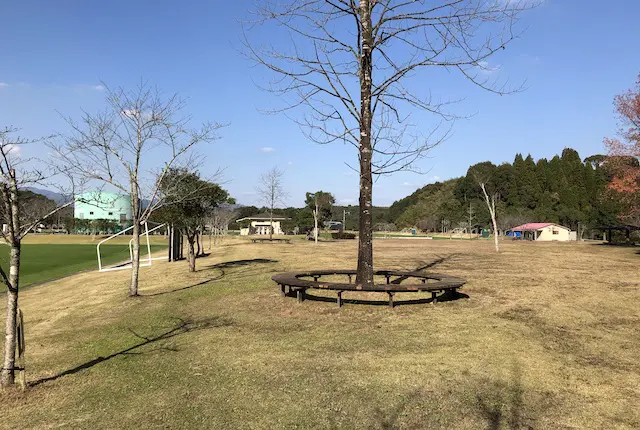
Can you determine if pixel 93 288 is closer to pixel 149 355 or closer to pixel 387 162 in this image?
pixel 149 355

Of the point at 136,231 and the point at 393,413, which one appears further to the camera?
the point at 136,231

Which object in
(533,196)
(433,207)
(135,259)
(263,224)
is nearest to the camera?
(135,259)

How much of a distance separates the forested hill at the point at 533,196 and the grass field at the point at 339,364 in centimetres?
5627

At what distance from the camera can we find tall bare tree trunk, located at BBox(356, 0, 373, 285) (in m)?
8.88

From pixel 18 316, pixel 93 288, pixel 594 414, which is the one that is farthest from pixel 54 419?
pixel 93 288

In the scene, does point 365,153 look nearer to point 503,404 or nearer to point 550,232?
point 503,404

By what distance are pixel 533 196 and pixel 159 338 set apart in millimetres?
86538

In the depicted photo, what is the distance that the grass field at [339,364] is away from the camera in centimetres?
406

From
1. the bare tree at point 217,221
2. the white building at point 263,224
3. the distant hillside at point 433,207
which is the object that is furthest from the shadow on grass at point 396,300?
the distant hillside at point 433,207

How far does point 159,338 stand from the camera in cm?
700

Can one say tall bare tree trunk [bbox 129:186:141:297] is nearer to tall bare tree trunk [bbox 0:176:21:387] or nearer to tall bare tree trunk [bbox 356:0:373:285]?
tall bare tree trunk [bbox 356:0:373:285]

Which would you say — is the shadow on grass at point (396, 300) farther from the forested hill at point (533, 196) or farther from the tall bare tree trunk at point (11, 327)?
the forested hill at point (533, 196)

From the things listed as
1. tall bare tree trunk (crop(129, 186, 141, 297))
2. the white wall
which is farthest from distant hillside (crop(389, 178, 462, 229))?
tall bare tree trunk (crop(129, 186, 141, 297))


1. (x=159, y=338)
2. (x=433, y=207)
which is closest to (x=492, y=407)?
(x=159, y=338)
